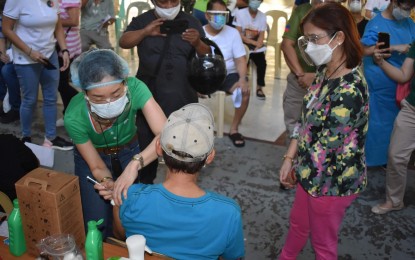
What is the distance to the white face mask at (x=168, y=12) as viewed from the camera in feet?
8.35

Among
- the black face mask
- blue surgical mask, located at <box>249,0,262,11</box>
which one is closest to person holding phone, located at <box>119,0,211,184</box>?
the black face mask

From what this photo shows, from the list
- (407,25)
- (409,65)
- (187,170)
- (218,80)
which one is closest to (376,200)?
(409,65)

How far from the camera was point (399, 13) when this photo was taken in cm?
278

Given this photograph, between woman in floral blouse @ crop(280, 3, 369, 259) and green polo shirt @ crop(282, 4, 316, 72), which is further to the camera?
green polo shirt @ crop(282, 4, 316, 72)

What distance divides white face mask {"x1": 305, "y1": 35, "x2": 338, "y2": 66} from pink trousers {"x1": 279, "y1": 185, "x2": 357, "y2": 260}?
592 mm

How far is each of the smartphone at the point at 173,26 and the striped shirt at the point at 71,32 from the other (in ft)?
5.55

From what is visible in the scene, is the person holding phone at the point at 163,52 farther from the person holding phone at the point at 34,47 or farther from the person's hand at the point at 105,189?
the person holding phone at the point at 34,47

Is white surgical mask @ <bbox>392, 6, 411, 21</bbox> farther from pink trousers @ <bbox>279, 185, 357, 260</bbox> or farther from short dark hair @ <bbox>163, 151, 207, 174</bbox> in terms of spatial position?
short dark hair @ <bbox>163, 151, 207, 174</bbox>

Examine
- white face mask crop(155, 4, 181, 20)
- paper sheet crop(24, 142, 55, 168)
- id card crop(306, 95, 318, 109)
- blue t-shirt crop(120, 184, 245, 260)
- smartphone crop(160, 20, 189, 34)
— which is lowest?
paper sheet crop(24, 142, 55, 168)

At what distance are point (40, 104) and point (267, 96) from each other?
280 centimetres

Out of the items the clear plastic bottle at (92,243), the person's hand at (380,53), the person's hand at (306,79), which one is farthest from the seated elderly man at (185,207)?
the person's hand at (380,53)

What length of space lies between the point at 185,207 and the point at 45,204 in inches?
21.3

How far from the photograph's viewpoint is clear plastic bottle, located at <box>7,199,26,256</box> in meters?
1.52

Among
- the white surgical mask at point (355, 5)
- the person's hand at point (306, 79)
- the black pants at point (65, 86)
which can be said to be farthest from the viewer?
the black pants at point (65, 86)
